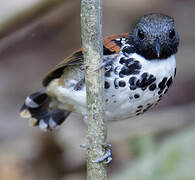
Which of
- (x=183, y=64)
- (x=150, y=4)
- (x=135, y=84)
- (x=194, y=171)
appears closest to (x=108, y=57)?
(x=135, y=84)

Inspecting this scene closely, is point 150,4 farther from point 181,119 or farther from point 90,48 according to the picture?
point 90,48

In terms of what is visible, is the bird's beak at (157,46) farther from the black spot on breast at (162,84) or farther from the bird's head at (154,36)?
the black spot on breast at (162,84)

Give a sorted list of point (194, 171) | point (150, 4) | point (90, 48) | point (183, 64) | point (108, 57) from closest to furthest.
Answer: point (90, 48)
point (108, 57)
point (194, 171)
point (183, 64)
point (150, 4)

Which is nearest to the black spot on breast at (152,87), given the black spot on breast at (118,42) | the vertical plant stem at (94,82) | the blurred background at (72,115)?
the black spot on breast at (118,42)

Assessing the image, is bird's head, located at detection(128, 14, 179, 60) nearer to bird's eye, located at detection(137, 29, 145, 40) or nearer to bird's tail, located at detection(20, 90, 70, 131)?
bird's eye, located at detection(137, 29, 145, 40)

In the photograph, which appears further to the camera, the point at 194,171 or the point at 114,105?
the point at 194,171

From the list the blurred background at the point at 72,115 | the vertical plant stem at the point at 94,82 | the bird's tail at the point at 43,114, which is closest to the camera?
the vertical plant stem at the point at 94,82

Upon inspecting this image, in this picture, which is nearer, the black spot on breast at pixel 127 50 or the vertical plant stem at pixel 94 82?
the vertical plant stem at pixel 94 82
